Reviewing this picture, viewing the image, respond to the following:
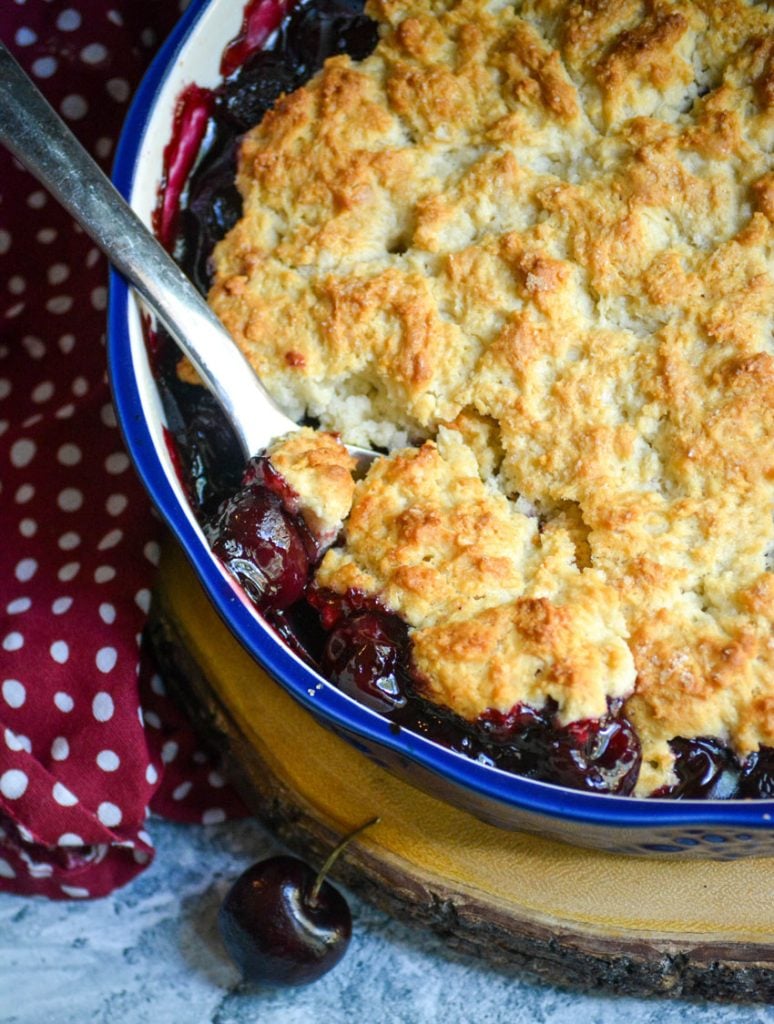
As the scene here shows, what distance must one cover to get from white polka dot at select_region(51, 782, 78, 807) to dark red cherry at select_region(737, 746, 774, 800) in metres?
1.40

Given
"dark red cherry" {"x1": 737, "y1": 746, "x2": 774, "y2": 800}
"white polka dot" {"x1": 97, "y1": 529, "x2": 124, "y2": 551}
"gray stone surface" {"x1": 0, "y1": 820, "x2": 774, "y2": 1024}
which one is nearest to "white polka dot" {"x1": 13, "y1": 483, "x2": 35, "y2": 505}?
"white polka dot" {"x1": 97, "y1": 529, "x2": 124, "y2": 551}

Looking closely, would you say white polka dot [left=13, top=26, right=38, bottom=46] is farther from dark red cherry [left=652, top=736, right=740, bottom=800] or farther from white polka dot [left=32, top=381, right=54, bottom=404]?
dark red cherry [left=652, top=736, right=740, bottom=800]

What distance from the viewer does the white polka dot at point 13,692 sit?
261cm

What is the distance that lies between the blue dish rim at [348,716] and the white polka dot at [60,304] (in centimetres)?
72

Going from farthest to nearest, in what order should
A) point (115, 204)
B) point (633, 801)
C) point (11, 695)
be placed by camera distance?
point (11, 695), point (115, 204), point (633, 801)

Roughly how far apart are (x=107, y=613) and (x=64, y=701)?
0.71 ft

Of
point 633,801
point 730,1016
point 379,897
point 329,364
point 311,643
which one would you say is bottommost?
point 730,1016

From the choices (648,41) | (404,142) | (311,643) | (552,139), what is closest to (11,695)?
(311,643)

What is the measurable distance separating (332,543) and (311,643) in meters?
0.18

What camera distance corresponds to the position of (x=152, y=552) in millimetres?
2611

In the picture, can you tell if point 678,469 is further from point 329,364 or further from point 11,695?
point 11,695

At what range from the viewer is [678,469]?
2.08 m

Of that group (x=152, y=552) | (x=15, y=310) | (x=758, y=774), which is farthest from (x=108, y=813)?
(x=758, y=774)

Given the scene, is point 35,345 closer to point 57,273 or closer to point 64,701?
point 57,273
